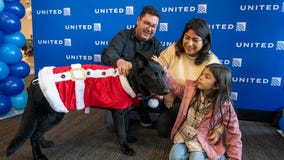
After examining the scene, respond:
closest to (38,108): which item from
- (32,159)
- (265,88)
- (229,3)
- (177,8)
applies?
(32,159)

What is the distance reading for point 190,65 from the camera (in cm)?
151

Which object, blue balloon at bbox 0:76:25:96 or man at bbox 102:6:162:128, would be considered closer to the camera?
man at bbox 102:6:162:128

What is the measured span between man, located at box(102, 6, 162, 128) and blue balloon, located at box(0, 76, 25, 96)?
3.33 ft

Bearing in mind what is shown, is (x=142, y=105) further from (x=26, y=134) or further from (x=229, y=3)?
(x=229, y=3)

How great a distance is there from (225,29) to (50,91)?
1.83 metres

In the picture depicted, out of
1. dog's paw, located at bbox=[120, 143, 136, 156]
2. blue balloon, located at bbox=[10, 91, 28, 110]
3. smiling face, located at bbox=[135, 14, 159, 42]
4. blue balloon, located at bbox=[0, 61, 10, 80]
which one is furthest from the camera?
blue balloon, located at bbox=[10, 91, 28, 110]

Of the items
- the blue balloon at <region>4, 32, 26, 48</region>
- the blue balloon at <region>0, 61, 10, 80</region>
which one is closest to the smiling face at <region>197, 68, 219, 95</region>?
the blue balloon at <region>0, 61, 10, 80</region>

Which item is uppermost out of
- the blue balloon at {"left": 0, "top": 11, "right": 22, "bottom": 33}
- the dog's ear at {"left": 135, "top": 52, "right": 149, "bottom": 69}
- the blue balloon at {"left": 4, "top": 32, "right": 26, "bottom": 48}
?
the blue balloon at {"left": 0, "top": 11, "right": 22, "bottom": 33}

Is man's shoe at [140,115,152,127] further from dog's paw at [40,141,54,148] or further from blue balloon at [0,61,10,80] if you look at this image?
blue balloon at [0,61,10,80]

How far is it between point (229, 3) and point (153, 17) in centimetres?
97

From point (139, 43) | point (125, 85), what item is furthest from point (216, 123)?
point (139, 43)

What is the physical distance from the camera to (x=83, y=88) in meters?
1.32

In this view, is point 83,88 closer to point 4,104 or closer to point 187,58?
point 187,58

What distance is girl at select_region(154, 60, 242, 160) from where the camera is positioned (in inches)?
47.3
